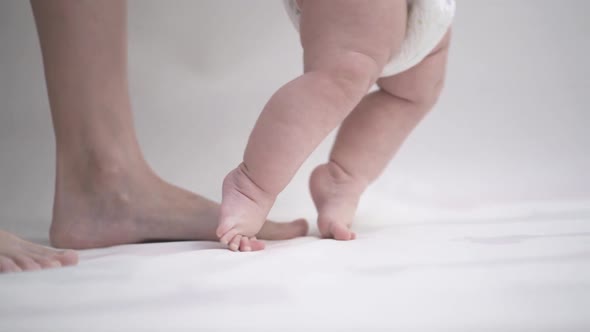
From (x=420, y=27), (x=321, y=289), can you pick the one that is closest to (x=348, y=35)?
(x=420, y=27)

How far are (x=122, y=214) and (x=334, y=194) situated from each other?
42 centimetres

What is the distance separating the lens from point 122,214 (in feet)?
3.76

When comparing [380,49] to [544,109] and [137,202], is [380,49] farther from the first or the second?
[544,109]

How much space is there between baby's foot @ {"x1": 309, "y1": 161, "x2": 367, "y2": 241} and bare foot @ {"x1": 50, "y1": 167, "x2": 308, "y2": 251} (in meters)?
0.08

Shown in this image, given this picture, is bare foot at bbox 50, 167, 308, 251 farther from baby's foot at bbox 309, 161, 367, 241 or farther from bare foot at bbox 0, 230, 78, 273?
bare foot at bbox 0, 230, 78, 273

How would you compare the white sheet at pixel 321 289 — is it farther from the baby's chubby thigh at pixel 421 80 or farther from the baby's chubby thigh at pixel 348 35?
the baby's chubby thigh at pixel 421 80

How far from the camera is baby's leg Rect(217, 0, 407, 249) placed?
98 cm

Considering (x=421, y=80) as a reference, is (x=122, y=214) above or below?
below

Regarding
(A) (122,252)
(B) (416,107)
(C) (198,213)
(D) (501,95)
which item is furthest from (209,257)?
(D) (501,95)

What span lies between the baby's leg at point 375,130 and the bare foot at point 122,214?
0.15m

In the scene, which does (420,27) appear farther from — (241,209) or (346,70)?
(241,209)

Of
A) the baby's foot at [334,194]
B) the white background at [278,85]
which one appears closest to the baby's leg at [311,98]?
the baby's foot at [334,194]

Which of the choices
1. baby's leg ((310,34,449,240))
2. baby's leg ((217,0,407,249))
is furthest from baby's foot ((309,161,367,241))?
baby's leg ((217,0,407,249))

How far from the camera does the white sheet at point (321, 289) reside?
0.62 m
